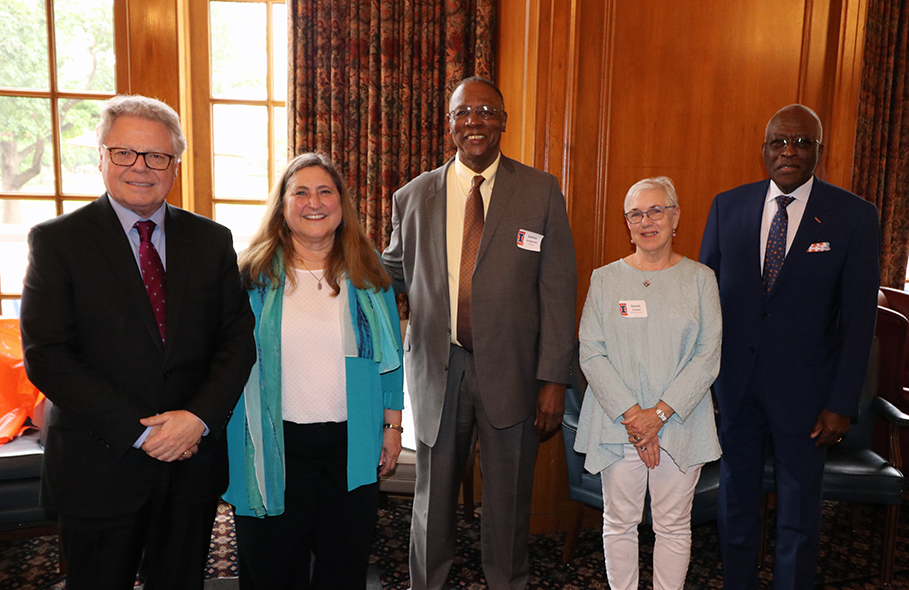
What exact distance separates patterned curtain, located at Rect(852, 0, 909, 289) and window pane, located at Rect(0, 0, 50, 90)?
17.4 ft

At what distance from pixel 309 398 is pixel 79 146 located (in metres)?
2.88

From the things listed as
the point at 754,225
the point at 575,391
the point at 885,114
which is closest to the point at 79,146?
the point at 575,391

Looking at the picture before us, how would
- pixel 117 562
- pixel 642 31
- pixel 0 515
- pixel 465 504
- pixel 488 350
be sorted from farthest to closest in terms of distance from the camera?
pixel 465 504 → pixel 642 31 → pixel 0 515 → pixel 488 350 → pixel 117 562

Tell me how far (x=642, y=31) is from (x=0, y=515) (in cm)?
333

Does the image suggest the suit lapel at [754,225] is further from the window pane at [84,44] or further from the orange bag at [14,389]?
the window pane at [84,44]

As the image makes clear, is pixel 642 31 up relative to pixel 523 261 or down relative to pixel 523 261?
up

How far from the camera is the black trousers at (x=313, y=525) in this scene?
184 centimetres

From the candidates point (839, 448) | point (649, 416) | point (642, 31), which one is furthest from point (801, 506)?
point (642, 31)

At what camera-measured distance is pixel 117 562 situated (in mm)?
1618

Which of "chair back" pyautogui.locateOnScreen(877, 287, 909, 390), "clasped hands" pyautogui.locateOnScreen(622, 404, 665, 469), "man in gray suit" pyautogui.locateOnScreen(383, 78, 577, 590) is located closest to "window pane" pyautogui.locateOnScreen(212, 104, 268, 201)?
"man in gray suit" pyautogui.locateOnScreen(383, 78, 577, 590)

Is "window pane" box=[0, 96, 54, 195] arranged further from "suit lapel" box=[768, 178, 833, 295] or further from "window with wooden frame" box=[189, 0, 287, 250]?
"suit lapel" box=[768, 178, 833, 295]

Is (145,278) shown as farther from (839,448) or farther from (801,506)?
(839,448)

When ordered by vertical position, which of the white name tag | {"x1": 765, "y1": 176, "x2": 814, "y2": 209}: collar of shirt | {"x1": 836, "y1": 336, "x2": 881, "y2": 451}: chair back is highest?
{"x1": 765, "y1": 176, "x2": 814, "y2": 209}: collar of shirt

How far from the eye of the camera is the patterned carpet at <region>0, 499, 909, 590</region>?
2.66m
